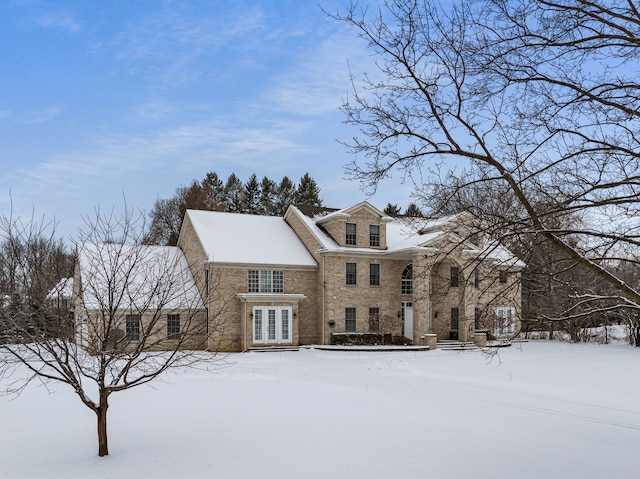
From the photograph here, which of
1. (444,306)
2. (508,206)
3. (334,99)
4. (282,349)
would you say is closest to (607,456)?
(508,206)

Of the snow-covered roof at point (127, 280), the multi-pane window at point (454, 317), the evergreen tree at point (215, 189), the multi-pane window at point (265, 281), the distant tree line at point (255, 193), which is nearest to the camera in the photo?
the snow-covered roof at point (127, 280)

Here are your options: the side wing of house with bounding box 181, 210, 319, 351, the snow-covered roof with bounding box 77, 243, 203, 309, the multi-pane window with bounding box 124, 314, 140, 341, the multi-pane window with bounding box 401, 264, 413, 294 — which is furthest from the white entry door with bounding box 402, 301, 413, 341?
the snow-covered roof with bounding box 77, 243, 203, 309

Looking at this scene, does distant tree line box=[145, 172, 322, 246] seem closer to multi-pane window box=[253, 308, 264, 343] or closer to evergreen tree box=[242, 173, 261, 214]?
evergreen tree box=[242, 173, 261, 214]

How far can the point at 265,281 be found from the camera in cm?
3016

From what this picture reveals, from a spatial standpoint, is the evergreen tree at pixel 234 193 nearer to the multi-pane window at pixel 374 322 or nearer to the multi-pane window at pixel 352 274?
the multi-pane window at pixel 352 274

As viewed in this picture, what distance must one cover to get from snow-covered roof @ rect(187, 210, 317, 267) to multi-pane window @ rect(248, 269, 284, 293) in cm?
67

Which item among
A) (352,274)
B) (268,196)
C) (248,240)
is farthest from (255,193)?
(352,274)

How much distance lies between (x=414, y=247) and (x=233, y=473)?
23.1 metres

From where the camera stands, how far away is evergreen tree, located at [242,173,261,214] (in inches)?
2522

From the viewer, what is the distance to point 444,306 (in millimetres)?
34250

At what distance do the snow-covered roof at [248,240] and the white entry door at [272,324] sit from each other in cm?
260

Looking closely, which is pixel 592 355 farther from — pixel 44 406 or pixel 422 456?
pixel 44 406

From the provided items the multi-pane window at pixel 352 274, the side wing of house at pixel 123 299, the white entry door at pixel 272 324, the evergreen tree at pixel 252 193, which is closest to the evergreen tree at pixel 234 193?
the evergreen tree at pixel 252 193

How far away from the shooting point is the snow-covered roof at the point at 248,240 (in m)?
29.6
